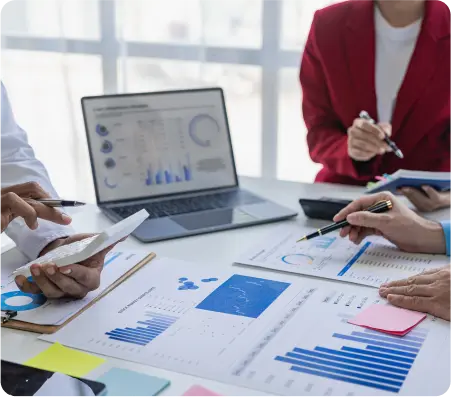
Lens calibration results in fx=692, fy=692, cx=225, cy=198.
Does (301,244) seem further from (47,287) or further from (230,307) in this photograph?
(47,287)

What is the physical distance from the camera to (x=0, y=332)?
0.97 m

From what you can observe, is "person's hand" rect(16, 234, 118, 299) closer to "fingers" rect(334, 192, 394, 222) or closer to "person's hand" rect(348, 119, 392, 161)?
"fingers" rect(334, 192, 394, 222)

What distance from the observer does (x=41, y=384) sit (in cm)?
78

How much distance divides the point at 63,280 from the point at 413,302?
20.3 inches

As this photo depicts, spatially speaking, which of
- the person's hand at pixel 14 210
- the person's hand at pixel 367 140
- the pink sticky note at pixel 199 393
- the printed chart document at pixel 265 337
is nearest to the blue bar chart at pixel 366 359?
the printed chart document at pixel 265 337

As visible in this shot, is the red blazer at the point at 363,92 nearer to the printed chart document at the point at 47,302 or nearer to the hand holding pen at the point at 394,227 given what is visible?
the hand holding pen at the point at 394,227

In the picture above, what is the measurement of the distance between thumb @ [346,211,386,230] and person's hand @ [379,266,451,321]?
234mm

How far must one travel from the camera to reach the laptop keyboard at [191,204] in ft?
4.93

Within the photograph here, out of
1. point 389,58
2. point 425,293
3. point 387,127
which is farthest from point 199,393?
point 389,58

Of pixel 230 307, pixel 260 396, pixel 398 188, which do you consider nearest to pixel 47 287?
Result: pixel 230 307

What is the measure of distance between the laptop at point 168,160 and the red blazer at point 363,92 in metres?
0.42

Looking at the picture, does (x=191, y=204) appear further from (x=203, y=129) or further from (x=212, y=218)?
(x=203, y=129)

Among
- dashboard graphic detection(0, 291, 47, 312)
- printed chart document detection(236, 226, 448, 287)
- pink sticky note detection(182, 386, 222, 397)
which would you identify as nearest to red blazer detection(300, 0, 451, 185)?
printed chart document detection(236, 226, 448, 287)

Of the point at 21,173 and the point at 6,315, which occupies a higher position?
the point at 21,173
